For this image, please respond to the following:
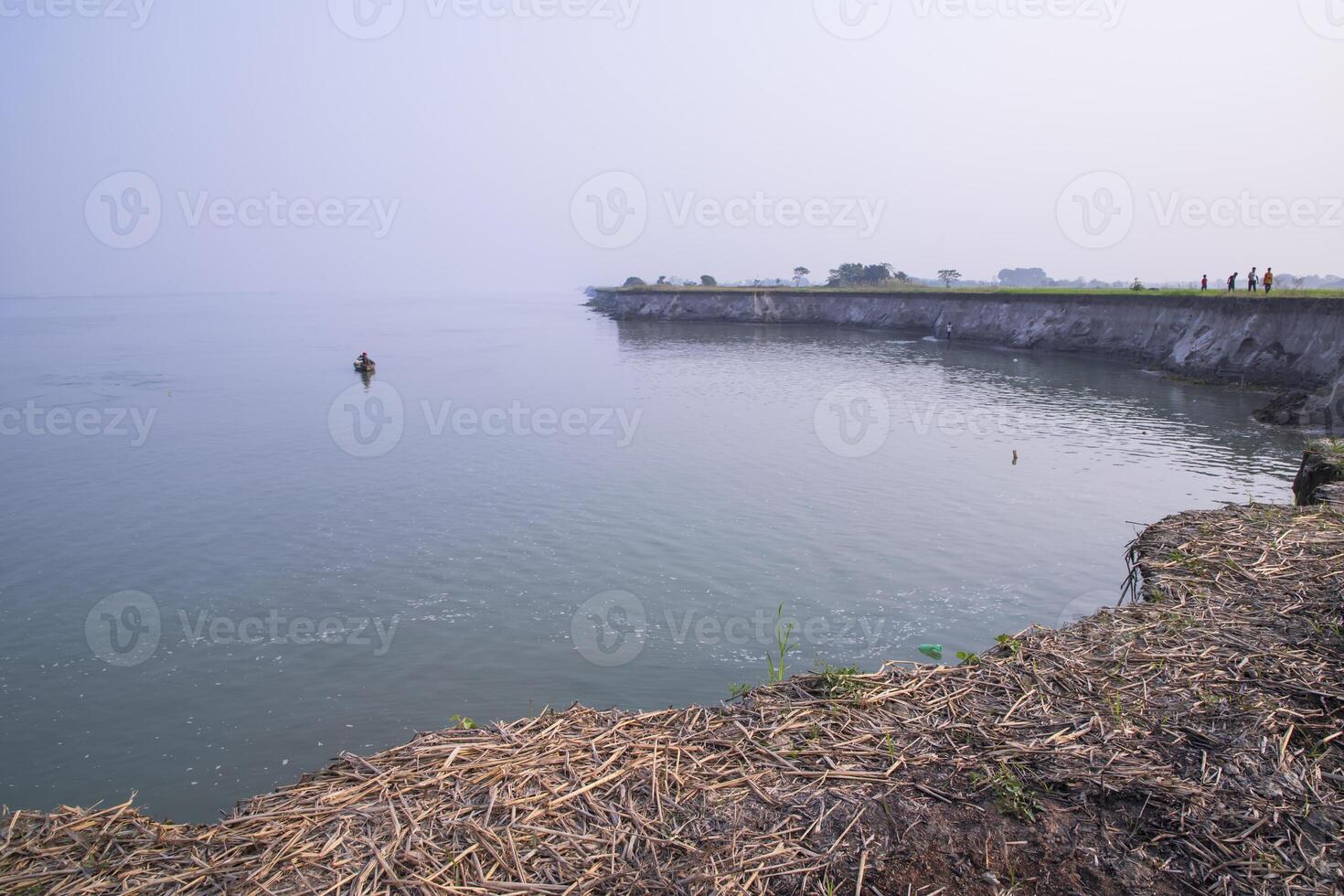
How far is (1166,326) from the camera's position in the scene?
4600 cm

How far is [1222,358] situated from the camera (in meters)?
39.1

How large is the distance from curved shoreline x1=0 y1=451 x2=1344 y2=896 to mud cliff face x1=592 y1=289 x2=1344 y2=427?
30.7 m

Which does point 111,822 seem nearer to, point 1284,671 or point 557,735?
point 557,735
